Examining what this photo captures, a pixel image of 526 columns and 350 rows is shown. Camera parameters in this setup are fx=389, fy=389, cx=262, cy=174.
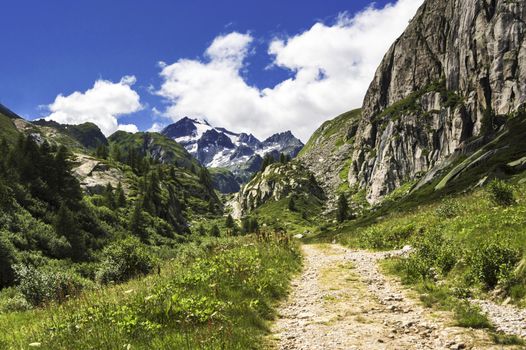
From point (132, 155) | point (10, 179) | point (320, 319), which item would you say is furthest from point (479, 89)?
point (320, 319)

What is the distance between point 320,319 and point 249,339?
3207 millimetres

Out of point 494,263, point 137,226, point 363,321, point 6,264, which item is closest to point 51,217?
point 6,264

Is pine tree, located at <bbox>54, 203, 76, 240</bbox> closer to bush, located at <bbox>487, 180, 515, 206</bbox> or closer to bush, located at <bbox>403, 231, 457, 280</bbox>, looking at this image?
bush, located at <bbox>403, 231, 457, 280</bbox>

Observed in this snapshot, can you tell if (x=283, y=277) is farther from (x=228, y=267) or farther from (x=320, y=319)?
(x=320, y=319)

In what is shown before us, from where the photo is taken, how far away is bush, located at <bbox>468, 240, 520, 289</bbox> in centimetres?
1279

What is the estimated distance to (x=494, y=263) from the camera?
13039 millimetres

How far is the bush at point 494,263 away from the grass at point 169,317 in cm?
722

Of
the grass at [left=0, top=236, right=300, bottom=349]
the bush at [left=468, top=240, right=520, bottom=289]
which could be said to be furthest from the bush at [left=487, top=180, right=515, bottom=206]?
the grass at [left=0, top=236, right=300, bottom=349]

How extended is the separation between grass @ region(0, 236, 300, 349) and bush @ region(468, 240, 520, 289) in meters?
7.22

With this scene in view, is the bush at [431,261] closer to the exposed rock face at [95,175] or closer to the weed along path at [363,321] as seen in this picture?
the weed along path at [363,321]

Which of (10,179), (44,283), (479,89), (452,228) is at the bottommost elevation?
(44,283)

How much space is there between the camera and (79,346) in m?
8.84

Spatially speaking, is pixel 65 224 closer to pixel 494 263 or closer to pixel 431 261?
pixel 431 261

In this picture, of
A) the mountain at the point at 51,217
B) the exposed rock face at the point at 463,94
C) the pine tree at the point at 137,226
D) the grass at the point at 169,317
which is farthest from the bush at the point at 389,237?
the exposed rock face at the point at 463,94
